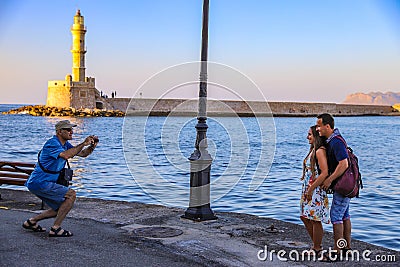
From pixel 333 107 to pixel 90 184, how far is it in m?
150

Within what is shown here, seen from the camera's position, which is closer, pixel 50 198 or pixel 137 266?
pixel 137 266

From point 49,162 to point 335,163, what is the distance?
394 cm

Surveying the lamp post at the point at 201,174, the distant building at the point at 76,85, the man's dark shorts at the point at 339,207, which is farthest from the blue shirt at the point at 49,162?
the distant building at the point at 76,85

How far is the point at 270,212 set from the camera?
15953 millimetres

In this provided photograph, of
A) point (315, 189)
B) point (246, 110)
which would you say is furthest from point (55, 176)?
point (246, 110)

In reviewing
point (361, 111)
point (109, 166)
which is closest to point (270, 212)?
point (109, 166)

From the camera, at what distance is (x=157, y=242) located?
8234 millimetres

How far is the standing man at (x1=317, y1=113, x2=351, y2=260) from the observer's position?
7.21m

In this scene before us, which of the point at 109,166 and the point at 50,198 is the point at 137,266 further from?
the point at 109,166

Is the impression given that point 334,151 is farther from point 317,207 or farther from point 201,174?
point 201,174

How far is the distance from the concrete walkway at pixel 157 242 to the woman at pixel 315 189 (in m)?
0.53

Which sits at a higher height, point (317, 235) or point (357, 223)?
point (317, 235)

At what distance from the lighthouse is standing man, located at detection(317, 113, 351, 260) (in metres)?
102

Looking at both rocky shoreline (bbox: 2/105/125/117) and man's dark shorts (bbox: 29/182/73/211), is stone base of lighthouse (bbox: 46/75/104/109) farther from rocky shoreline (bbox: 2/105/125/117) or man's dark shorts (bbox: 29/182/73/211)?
man's dark shorts (bbox: 29/182/73/211)
